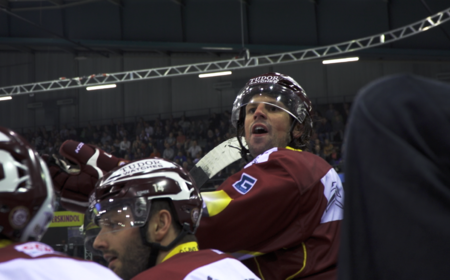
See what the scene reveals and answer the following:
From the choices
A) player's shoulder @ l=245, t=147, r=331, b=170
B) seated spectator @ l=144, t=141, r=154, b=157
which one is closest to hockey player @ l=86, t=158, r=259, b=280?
player's shoulder @ l=245, t=147, r=331, b=170

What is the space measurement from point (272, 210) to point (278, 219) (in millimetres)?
57

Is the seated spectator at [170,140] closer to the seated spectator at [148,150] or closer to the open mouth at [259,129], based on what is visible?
the seated spectator at [148,150]

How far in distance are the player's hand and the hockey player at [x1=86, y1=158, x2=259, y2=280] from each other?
0.28 meters

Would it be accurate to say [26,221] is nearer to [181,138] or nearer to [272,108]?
[272,108]

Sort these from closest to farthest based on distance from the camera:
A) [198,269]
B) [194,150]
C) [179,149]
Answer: [198,269] < [194,150] < [179,149]

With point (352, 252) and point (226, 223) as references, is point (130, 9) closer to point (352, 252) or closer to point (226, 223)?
point (226, 223)

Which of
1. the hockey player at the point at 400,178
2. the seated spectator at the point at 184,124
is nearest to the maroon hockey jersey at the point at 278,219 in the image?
the hockey player at the point at 400,178

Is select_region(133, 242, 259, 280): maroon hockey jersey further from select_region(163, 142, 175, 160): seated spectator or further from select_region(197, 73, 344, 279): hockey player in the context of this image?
select_region(163, 142, 175, 160): seated spectator

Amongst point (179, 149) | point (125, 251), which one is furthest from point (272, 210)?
point (179, 149)

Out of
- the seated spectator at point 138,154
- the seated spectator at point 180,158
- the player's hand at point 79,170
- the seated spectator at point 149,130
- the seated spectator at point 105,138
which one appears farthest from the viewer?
the seated spectator at point 105,138

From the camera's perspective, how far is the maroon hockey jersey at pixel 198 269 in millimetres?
1774

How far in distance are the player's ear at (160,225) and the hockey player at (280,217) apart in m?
0.16

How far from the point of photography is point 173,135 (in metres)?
21.4

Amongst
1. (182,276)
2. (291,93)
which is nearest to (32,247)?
(182,276)
